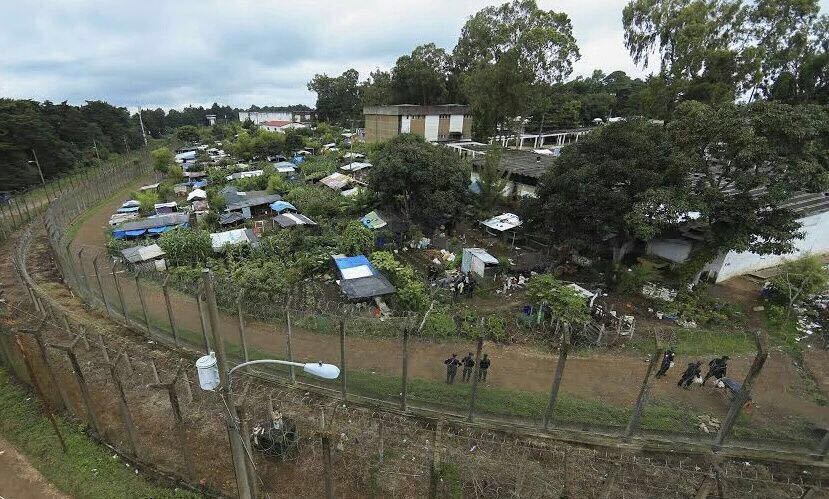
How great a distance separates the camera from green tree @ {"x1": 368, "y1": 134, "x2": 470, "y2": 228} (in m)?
23.5

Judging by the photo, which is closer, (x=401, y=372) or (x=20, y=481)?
(x=20, y=481)

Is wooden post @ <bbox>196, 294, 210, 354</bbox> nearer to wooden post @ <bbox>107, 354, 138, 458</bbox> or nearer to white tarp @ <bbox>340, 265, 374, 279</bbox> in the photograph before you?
wooden post @ <bbox>107, 354, 138, 458</bbox>

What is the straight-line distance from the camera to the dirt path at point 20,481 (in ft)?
27.5

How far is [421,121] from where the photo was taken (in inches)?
1902

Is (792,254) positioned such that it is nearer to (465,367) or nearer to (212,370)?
(465,367)

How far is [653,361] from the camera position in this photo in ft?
28.8

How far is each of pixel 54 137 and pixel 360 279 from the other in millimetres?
48066

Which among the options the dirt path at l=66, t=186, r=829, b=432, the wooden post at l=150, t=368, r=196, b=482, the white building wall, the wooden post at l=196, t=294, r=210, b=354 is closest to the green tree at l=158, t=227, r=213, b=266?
the dirt path at l=66, t=186, r=829, b=432

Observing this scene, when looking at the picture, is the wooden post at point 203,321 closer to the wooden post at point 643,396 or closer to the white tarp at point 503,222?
the wooden post at point 643,396

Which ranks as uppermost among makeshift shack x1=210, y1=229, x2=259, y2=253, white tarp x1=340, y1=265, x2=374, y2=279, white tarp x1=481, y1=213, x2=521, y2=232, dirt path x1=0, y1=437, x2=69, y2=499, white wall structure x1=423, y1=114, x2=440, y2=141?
white wall structure x1=423, y1=114, x2=440, y2=141

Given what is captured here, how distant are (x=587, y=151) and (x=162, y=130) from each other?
113343mm

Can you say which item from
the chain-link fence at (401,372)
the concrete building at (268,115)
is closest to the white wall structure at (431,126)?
the chain-link fence at (401,372)

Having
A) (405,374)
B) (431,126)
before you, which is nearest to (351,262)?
(405,374)

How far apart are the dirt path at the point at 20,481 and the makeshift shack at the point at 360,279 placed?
981cm
